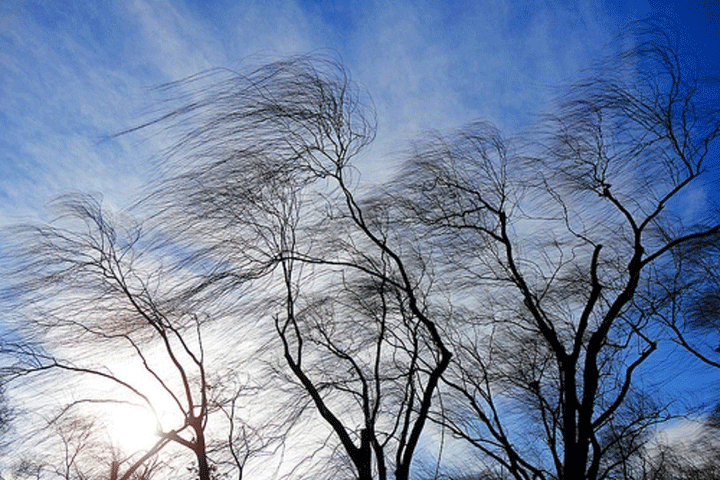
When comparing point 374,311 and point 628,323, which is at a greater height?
point 374,311

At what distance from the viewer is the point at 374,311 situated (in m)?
7.05

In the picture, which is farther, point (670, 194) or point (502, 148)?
point (502, 148)

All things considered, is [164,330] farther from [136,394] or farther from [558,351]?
[558,351]

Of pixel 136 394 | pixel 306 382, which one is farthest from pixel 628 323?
pixel 136 394

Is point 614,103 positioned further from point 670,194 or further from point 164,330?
point 164,330

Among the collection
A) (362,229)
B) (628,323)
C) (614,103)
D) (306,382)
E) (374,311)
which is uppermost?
(614,103)

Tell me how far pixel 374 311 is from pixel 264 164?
2.58 metres

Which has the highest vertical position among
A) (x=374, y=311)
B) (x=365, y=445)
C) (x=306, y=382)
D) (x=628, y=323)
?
(x=374, y=311)

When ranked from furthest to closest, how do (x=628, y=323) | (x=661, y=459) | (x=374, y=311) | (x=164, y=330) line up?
(x=661, y=459) → (x=164, y=330) → (x=374, y=311) → (x=628, y=323)

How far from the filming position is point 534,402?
Result: 8.10 metres

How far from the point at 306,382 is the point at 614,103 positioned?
15.2ft

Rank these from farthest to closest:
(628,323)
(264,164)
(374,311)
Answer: (374,311), (628,323), (264,164)

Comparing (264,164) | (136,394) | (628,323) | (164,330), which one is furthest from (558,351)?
(136,394)

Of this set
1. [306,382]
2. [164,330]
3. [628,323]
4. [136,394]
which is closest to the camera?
[306,382]
